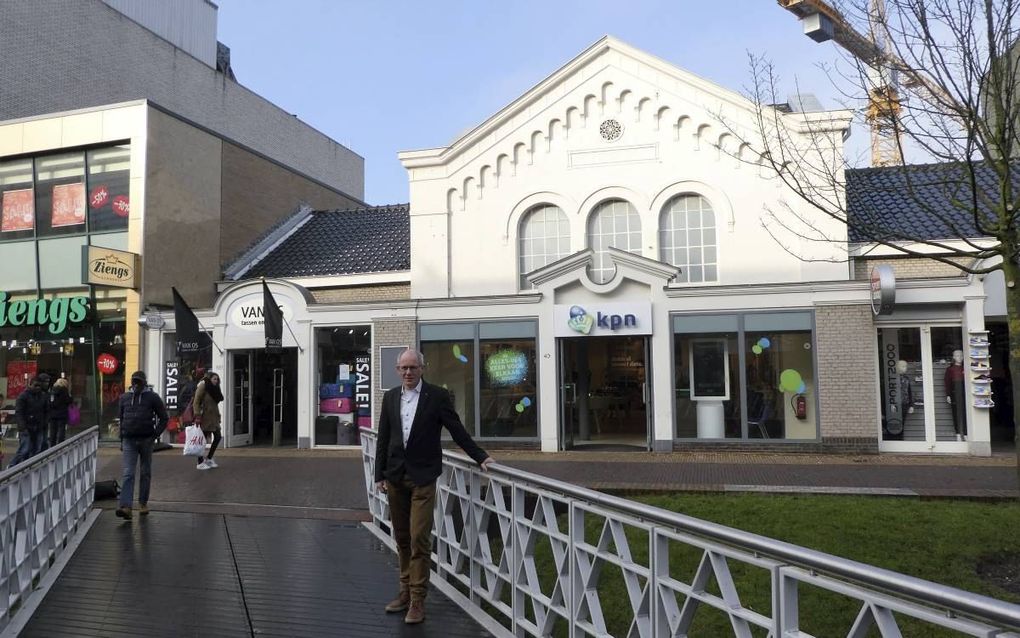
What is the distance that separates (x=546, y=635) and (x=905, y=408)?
1258 cm

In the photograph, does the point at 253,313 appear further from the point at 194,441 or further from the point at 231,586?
the point at 231,586

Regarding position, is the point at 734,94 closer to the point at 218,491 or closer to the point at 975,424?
the point at 975,424

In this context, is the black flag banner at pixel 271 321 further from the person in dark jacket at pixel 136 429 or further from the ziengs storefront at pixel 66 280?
the person in dark jacket at pixel 136 429

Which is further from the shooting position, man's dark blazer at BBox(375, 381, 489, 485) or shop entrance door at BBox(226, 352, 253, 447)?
shop entrance door at BBox(226, 352, 253, 447)

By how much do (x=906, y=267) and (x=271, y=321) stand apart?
44.0ft

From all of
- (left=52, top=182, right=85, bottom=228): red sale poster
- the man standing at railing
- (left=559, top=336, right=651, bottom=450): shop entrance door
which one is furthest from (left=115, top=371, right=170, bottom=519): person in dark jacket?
(left=52, top=182, right=85, bottom=228): red sale poster

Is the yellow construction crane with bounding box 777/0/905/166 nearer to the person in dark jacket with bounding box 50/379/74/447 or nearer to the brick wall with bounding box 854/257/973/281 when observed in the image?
the brick wall with bounding box 854/257/973/281

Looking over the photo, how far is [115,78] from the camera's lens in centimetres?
2514

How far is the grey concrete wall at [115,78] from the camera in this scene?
2186 cm

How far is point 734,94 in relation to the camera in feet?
52.9

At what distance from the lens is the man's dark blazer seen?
5.28 m

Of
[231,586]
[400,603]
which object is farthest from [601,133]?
[400,603]

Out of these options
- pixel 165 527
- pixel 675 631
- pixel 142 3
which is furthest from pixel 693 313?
pixel 142 3

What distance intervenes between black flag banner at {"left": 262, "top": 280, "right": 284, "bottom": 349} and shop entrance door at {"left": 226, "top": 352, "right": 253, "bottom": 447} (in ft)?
5.33
